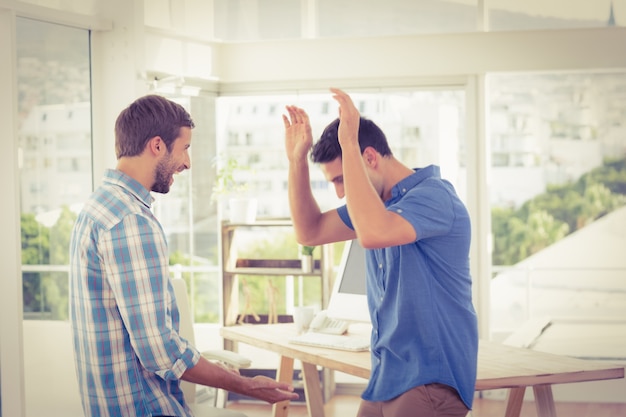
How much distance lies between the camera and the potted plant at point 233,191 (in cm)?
564

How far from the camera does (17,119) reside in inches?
154

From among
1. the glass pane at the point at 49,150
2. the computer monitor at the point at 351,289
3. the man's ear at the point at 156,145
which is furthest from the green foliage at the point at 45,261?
the man's ear at the point at 156,145

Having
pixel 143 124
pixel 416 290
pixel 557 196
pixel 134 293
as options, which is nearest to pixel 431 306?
pixel 416 290

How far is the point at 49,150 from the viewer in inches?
164

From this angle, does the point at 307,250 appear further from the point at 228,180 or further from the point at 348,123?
the point at 348,123

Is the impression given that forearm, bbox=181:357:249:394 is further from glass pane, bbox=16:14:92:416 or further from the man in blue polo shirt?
glass pane, bbox=16:14:92:416

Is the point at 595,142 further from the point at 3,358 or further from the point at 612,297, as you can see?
the point at 3,358

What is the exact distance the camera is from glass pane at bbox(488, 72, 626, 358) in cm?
616

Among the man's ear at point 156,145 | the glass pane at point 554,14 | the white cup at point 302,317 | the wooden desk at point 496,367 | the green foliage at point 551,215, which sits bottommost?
the wooden desk at point 496,367

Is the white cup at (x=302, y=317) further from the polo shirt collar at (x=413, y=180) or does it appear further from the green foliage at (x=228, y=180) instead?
the polo shirt collar at (x=413, y=180)

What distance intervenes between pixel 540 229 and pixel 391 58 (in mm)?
1832

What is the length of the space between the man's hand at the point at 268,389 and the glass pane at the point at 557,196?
409 centimetres

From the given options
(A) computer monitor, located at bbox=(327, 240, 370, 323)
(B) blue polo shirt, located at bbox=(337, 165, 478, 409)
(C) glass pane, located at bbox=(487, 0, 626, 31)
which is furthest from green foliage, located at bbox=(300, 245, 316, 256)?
(B) blue polo shirt, located at bbox=(337, 165, 478, 409)

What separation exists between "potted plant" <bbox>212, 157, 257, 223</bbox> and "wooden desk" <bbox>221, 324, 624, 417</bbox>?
51.1 inches
